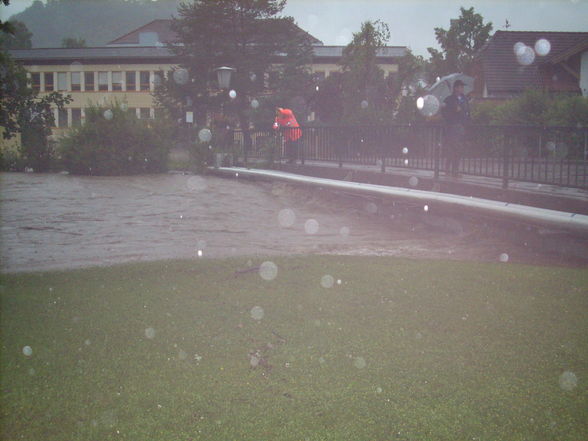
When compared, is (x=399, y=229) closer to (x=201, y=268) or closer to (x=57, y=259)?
(x=201, y=268)

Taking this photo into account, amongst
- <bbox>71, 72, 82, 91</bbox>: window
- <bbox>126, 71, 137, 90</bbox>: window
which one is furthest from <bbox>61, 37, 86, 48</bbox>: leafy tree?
<bbox>126, 71, 137, 90</bbox>: window

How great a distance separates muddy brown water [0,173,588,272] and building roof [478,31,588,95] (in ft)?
113

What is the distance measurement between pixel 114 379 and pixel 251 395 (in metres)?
0.89

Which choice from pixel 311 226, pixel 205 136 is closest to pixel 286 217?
pixel 311 226

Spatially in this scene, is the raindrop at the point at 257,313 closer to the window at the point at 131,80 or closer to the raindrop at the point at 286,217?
the raindrop at the point at 286,217

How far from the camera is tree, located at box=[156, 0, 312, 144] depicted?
46.3 metres

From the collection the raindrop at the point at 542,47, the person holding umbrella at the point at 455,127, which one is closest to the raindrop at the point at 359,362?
the person holding umbrella at the point at 455,127

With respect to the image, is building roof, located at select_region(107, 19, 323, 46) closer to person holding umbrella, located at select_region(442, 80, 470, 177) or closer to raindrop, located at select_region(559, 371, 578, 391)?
person holding umbrella, located at select_region(442, 80, 470, 177)

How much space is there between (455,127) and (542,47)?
3951cm

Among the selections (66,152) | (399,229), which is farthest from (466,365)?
(66,152)

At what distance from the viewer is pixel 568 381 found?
3947 mm

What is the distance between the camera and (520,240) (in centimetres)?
885

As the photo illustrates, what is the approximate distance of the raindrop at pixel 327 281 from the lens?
20.9 ft

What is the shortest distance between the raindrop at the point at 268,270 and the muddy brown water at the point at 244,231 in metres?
0.81
